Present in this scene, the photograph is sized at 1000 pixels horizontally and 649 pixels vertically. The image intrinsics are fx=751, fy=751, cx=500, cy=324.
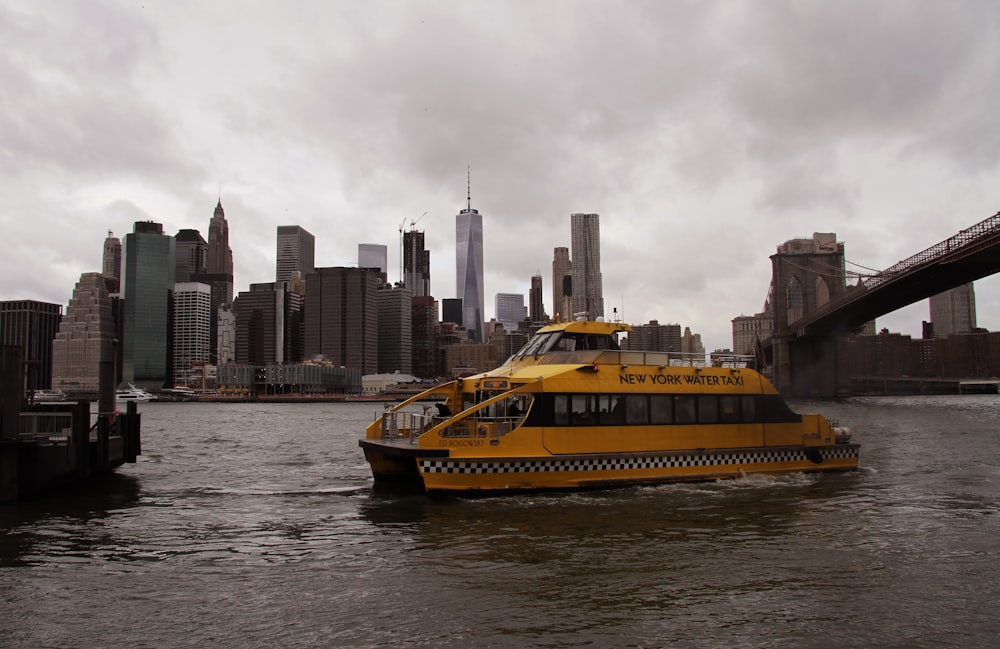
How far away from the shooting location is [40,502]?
54.9 ft

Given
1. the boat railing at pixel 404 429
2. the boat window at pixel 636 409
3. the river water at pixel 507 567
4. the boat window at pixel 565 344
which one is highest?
the boat window at pixel 565 344

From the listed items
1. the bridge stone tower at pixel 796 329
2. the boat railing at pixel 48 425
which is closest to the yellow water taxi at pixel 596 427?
the boat railing at pixel 48 425

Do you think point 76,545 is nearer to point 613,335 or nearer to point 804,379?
point 613,335

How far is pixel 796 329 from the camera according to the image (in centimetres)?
9800

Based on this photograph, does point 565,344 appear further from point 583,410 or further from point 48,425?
A: point 48,425

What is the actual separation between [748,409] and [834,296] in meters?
107

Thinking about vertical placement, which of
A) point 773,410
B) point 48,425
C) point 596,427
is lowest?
point 596,427

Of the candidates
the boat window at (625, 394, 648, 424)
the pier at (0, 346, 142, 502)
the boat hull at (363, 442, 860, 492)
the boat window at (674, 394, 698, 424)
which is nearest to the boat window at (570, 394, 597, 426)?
the boat hull at (363, 442, 860, 492)

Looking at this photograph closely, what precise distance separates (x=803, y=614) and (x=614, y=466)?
822cm

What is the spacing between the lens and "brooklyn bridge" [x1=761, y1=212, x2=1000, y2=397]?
190 ft

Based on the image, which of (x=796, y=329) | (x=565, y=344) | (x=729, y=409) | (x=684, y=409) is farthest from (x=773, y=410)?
(x=796, y=329)

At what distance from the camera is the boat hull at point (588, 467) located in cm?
1599

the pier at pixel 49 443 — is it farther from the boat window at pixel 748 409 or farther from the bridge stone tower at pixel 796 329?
the bridge stone tower at pixel 796 329

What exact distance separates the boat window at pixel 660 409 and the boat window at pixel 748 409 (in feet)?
8.10
